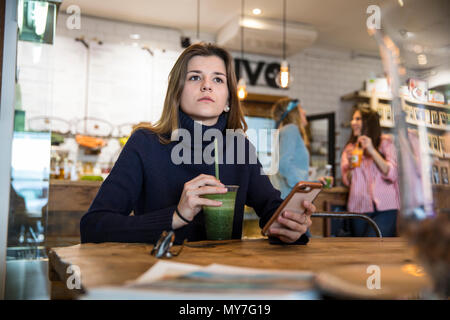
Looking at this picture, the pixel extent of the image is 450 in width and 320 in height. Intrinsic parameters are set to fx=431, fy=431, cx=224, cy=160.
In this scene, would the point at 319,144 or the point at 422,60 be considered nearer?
the point at 422,60

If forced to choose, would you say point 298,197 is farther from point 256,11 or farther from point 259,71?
point 259,71

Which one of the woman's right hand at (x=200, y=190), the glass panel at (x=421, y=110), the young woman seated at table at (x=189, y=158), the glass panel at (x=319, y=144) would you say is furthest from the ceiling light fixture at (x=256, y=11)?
the glass panel at (x=421, y=110)

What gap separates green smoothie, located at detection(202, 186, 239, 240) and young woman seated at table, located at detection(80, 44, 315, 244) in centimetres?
14

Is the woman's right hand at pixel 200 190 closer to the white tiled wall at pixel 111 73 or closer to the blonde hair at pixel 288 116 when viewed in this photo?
the blonde hair at pixel 288 116

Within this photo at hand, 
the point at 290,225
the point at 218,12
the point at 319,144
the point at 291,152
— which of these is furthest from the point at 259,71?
the point at 290,225

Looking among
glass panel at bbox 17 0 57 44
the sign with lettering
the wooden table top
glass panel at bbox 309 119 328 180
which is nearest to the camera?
the wooden table top

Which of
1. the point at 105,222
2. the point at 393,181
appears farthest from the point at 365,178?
the point at 105,222

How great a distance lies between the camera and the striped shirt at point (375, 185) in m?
4.18

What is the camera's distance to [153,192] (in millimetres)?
1546

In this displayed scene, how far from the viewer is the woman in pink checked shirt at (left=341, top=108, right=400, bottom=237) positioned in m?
4.18

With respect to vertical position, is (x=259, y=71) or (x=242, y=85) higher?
(x=259, y=71)

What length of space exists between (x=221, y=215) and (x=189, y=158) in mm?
445

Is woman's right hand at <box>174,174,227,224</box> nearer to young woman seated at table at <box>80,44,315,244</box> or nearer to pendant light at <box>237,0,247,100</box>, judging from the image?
young woman seated at table at <box>80,44,315,244</box>

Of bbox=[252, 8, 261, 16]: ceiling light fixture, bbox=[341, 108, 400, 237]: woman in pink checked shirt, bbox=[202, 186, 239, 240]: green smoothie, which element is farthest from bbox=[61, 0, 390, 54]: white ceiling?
bbox=[202, 186, 239, 240]: green smoothie
